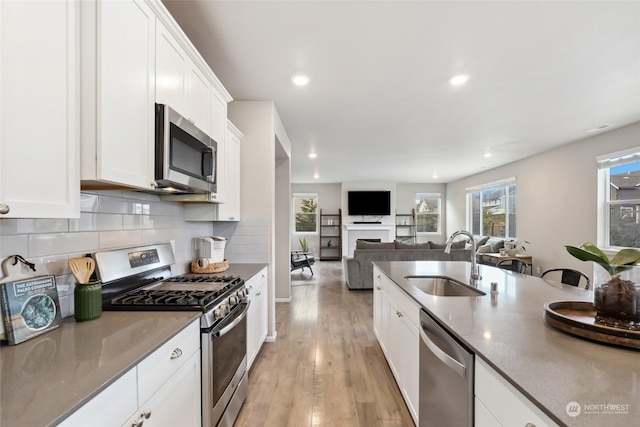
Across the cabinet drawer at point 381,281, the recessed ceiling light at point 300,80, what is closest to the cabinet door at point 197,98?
the recessed ceiling light at point 300,80

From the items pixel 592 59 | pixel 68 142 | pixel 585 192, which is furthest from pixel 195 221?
pixel 585 192

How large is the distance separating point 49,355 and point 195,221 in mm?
1713

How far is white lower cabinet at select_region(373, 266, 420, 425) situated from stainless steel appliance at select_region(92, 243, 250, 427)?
3.60ft

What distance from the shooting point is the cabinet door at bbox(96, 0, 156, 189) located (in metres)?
1.13

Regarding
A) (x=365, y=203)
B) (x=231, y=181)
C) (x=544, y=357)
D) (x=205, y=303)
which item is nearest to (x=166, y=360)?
(x=205, y=303)

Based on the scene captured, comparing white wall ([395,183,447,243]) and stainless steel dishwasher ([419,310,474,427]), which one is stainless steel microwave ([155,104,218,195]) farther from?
white wall ([395,183,447,243])

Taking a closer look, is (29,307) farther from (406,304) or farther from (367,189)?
(367,189)

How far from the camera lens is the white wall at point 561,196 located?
180 inches

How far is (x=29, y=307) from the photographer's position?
3.58 ft

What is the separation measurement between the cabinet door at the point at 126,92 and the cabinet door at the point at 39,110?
81 mm

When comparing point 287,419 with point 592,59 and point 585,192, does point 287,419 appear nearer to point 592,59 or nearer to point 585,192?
point 592,59

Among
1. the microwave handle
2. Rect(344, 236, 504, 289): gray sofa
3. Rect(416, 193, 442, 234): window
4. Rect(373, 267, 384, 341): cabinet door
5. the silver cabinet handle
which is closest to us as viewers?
the silver cabinet handle

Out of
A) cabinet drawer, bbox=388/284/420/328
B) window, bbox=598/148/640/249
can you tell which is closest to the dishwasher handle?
cabinet drawer, bbox=388/284/420/328

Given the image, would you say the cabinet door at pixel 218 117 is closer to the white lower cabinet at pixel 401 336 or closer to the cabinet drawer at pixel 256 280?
the cabinet drawer at pixel 256 280
